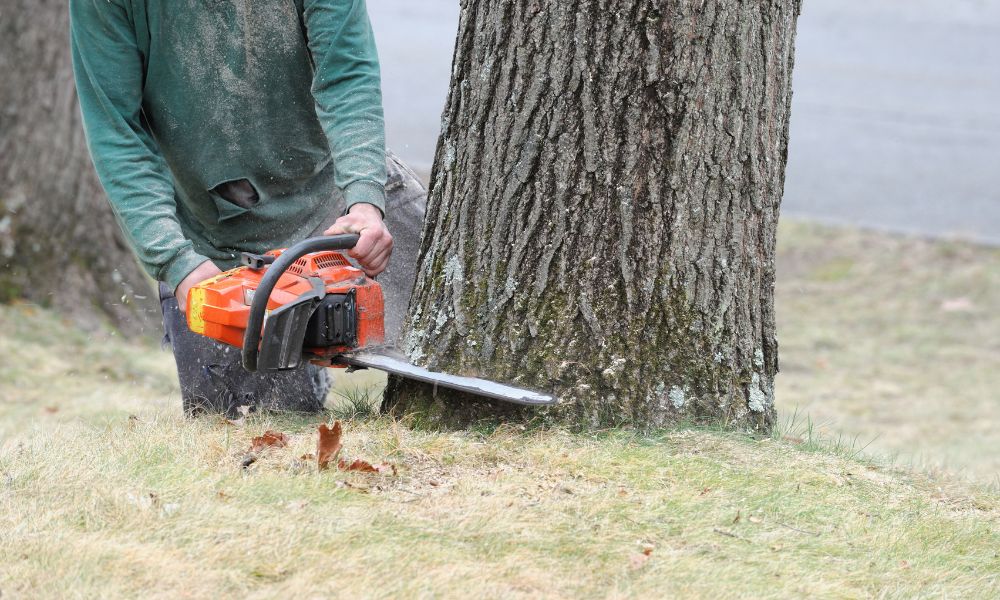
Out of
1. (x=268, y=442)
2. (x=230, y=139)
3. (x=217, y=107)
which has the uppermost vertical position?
(x=217, y=107)

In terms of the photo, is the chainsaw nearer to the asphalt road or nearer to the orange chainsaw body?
the orange chainsaw body

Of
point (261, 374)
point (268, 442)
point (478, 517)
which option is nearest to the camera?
point (478, 517)

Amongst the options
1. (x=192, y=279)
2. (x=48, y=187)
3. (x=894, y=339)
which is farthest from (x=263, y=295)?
(x=894, y=339)

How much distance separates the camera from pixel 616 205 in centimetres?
285

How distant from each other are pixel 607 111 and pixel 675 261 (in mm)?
467

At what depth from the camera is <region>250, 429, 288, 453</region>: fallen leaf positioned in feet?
8.88

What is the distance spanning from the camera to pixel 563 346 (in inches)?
115

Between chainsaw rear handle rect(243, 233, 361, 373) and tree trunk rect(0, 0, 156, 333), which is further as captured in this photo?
tree trunk rect(0, 0, 156, 333)

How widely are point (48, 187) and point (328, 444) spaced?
4.48m

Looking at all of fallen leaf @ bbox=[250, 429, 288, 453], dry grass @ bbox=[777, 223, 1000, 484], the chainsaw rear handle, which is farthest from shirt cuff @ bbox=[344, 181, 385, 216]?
dry grass @ bbox=[777, 223, 1000, 484]

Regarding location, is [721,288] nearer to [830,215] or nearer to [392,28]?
[830,215]

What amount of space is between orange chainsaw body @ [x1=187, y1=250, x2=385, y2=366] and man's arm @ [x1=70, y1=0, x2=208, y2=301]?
0.27 m

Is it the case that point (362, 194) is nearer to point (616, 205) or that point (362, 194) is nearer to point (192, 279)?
point (192, 279)

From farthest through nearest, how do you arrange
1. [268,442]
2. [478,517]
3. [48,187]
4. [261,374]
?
[48,187] < [261,374] < [268,442] < [478,517]
